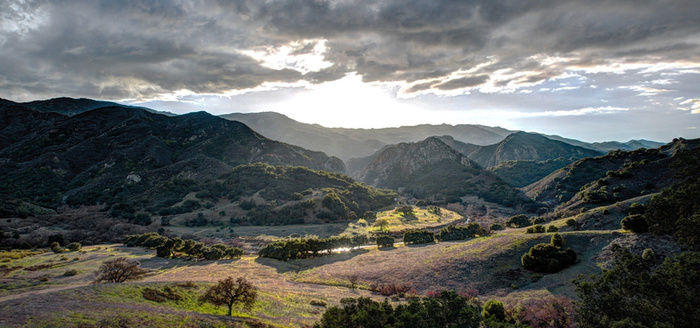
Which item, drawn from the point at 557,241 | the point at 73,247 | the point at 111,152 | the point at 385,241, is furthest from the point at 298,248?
the point at 111,152

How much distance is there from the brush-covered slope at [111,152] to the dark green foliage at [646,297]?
10594 centimetres

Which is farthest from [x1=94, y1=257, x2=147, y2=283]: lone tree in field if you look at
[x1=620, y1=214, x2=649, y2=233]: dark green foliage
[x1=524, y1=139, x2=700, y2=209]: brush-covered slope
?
[x1=620, y1=214, x2=649, y2=233]: dark green foliage

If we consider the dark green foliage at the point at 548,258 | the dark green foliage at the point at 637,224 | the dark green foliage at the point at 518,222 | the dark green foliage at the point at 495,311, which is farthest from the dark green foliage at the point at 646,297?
the dark green foliage at the point at 518,222

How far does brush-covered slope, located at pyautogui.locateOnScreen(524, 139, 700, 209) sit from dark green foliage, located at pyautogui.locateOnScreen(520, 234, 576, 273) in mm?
12247

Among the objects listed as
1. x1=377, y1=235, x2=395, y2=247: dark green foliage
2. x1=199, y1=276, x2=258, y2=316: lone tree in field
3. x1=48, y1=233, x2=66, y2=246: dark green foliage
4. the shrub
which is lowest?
x1=377, y1=235, x2=395, y2=247: dark green foliage

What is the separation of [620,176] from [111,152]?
18478 cm

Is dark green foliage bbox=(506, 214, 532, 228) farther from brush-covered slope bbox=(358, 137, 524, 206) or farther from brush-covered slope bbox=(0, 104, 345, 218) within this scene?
brush-covered slope bbox=(0, 104, 345, 218)

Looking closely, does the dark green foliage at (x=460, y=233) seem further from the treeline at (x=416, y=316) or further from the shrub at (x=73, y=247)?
the shrub at (x=73, y=247)

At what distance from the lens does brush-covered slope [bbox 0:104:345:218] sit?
103m

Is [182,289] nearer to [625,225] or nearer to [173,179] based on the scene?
[625,225]

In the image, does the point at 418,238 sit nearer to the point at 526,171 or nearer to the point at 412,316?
the point at 412,316

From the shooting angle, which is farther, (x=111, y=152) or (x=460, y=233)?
(x=111, y=152)

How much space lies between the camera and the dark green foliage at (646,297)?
1257 centimetres

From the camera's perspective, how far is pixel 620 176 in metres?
70.7
